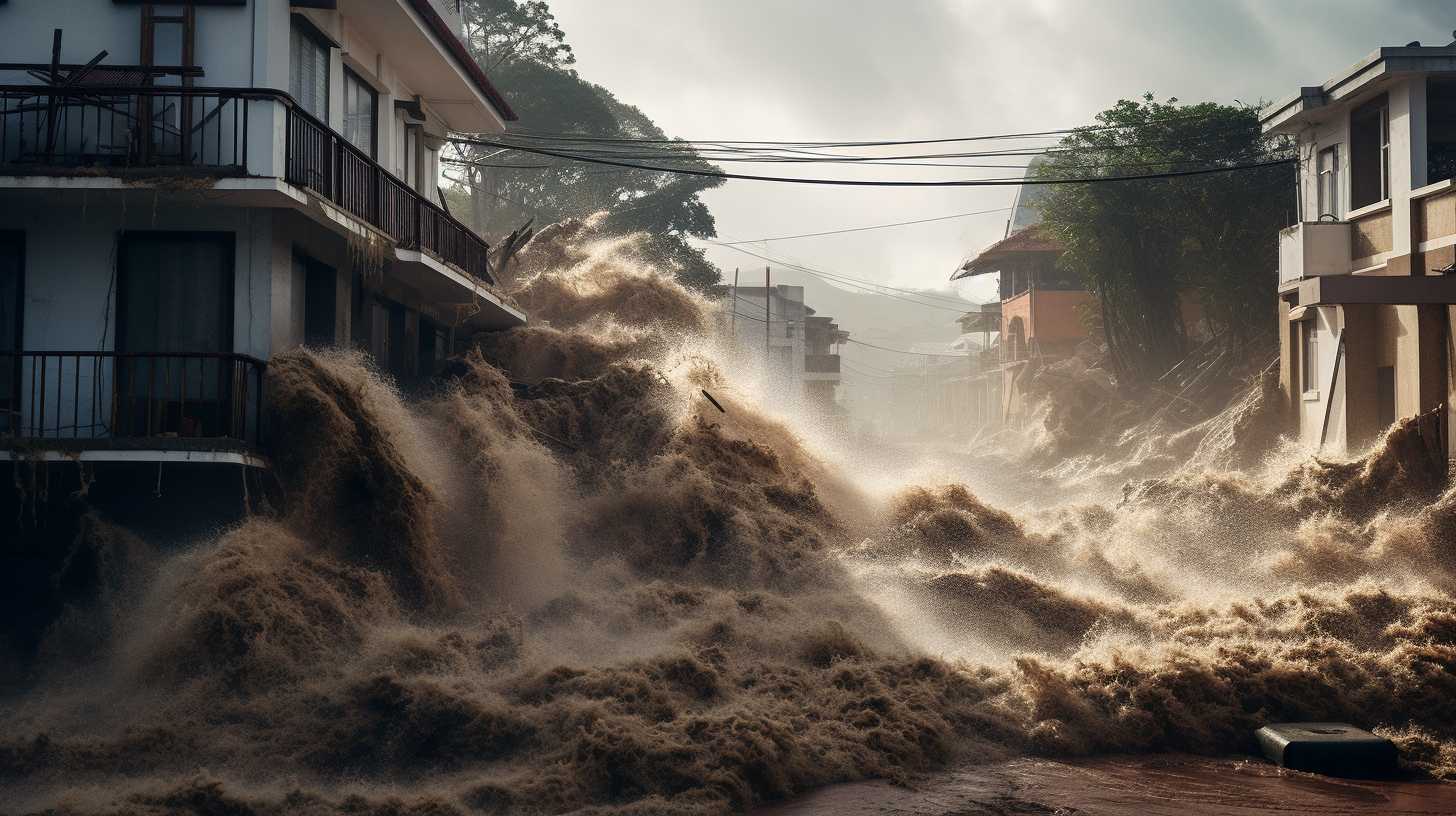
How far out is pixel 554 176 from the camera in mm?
59438

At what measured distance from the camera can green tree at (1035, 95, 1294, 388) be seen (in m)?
45.3

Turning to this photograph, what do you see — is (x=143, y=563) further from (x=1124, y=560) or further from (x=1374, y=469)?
(x=1374, y=469)

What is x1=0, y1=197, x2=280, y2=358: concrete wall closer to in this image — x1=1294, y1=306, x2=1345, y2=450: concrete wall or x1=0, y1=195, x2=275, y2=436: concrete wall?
x1=0, y1=195, x2=275, y2=436: concrete wall

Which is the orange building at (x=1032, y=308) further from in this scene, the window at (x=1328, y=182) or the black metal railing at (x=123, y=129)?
the black metal railing at (x=123, y=129)

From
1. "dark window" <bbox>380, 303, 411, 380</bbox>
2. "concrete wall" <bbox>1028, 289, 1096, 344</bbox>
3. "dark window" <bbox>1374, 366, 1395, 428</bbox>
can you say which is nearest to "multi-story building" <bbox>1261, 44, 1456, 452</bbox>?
"dark window" <bbox>1374, 366, 1395, 428</bbox>

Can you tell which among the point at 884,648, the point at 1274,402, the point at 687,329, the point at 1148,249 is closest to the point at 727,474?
the point at 884,648

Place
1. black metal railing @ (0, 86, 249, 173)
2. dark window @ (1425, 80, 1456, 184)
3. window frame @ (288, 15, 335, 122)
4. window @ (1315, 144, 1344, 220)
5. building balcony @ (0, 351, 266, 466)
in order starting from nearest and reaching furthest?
1. building balcony @ (0, 351, 266, 466)
2. black metal railing @ (0, 86, 249, 173)
3. window frame @ (288, 15, 335, 122)
4. dark window @ (1425, 80, 1456, 184)
5. window @ (1315, 144, 1344, 220)

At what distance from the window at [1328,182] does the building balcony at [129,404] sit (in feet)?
72.7

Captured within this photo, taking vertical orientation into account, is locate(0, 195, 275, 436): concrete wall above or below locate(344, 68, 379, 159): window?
below

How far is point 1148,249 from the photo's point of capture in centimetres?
4838

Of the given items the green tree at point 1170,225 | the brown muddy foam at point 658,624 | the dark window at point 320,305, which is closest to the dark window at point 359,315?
the dark window at point 320,305

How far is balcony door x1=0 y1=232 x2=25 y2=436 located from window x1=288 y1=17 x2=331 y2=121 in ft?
13.3

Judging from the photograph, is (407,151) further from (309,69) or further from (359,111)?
(309,69)

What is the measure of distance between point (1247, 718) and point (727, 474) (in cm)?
1023
